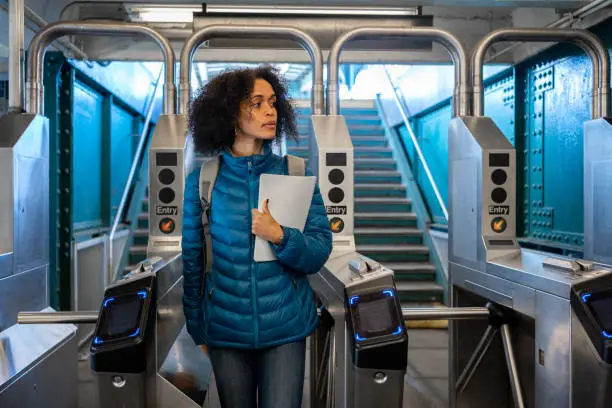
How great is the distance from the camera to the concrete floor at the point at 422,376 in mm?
3299

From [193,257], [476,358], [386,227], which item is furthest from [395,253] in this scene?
[193,257]

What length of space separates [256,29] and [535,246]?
2457mm

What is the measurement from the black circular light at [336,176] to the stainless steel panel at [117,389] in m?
1.50

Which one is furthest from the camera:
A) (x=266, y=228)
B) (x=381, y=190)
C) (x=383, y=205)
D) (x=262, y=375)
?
(x=381, y=190)

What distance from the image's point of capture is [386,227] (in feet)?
19.4

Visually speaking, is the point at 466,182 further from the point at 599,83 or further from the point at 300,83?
the point at 300,83

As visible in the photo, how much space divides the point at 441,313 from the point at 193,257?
3.87 feet

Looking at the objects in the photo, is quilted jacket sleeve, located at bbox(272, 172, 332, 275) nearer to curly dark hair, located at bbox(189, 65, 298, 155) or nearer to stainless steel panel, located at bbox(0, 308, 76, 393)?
curly dark hair, located at bbox(189, 65, 298, 155)

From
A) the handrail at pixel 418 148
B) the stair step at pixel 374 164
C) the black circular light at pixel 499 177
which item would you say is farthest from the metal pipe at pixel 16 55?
the stair step at pixel 374 164

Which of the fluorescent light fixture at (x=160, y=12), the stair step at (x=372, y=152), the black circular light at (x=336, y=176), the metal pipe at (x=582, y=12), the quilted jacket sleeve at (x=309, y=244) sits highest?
the fluorescent light fixture at (x=160, y=12)

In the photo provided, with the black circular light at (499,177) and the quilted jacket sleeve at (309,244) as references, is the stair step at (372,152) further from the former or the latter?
the quilted jacket sleeve at (309,244)

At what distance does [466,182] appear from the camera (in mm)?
2846

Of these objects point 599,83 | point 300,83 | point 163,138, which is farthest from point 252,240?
point 300,83

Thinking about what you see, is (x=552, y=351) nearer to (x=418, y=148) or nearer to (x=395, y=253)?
(x=395, y=253)
